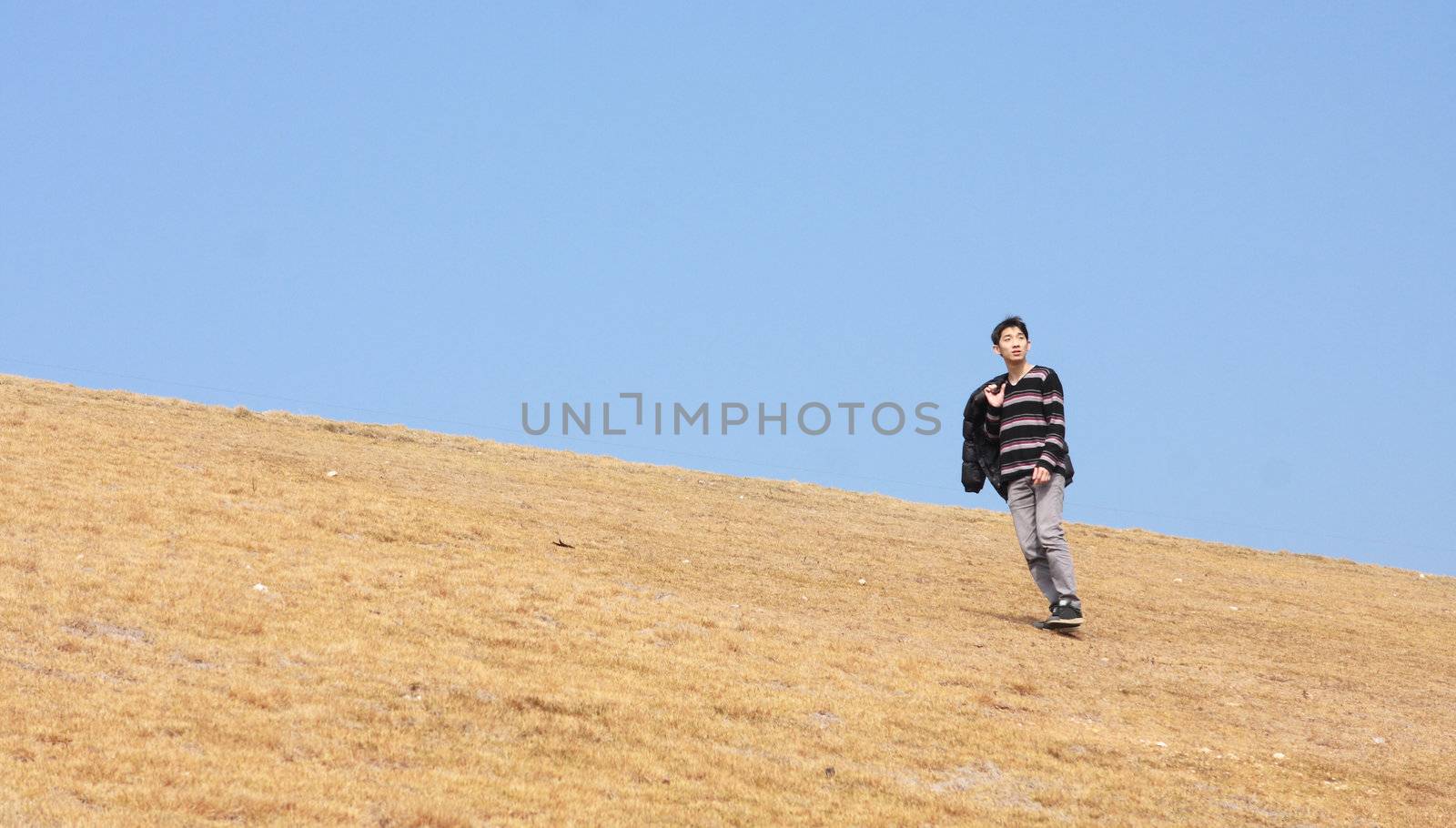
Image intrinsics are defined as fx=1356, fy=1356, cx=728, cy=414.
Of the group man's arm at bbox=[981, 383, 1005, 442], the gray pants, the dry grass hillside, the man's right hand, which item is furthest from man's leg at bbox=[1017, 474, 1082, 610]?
the man's right hand

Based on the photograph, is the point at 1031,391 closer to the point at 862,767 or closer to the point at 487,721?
the point at 862,767

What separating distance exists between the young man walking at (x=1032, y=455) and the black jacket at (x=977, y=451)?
15 millimetres

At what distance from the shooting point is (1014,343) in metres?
14.8

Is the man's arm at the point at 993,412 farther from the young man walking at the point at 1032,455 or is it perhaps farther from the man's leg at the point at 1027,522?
the man's leg at the point at 1027,522

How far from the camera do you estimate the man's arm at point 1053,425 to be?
14547 mm

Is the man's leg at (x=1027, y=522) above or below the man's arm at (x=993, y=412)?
below

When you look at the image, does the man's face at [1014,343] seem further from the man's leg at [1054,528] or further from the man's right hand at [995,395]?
the man's leg at [1054,528]

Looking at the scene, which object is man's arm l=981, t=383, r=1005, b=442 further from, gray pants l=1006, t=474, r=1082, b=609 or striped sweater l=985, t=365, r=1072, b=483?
gray pants l=1006, t=474, r=1082, b=609

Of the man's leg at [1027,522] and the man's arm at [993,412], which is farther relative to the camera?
the man's arm at [993,412]

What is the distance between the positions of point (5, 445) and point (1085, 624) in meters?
14.0

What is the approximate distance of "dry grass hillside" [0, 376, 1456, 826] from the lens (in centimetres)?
802

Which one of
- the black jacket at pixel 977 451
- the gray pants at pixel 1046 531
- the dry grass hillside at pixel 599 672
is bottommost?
the dry grass hillside at pixel 599 672

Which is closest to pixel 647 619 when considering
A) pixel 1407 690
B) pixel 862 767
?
pixel 862 767

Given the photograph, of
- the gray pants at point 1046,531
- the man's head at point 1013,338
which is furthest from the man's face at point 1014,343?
the gray pants at point 1046,531
